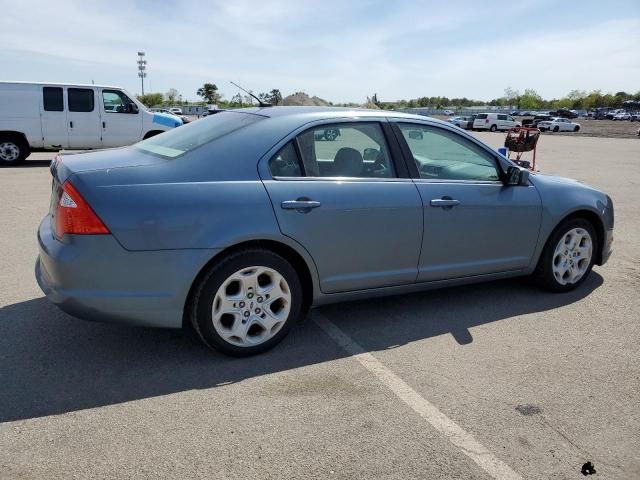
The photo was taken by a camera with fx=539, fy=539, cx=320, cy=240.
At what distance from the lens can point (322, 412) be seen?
9.30 feet

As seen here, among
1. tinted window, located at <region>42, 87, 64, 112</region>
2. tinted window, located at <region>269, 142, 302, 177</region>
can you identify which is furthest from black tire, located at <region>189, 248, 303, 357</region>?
tinted window, located at <region>42, 87, 64, 112</region>

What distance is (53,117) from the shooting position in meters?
13.0

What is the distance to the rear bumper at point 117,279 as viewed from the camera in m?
2.97

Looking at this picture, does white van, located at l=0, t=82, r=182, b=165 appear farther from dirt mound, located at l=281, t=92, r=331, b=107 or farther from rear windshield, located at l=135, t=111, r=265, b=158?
dirt mound, located at l=281, t=92, r=331, b=107

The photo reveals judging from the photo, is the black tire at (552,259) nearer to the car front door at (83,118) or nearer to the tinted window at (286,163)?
the tinted window at (286,163)

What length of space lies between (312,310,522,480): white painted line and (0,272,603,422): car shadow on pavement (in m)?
0.09

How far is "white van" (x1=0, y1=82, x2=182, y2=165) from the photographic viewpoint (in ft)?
41.7

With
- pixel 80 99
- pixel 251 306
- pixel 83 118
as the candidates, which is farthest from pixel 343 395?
pixel 80 99

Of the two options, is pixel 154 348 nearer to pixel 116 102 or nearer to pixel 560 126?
pixel 116 102

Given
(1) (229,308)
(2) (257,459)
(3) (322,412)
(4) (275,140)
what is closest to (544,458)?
(3) (322,412)

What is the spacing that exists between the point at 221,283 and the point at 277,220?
1.67 feet

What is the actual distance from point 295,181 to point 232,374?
1254 mm

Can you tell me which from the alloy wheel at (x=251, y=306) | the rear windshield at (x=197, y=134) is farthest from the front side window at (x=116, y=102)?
the alloy wheel at (x=251, y=306)

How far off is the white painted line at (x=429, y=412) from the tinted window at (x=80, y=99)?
11.7 metres
